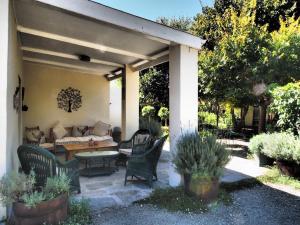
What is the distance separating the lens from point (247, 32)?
28.6 feet

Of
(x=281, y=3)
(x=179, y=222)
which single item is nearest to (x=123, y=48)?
(x=179, y=222)

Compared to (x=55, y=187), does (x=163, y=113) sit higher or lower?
higher

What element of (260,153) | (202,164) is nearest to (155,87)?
(260,153)

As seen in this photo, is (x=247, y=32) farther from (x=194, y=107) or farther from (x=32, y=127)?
(x=32, y=127)

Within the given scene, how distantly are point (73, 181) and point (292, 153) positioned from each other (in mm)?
4912

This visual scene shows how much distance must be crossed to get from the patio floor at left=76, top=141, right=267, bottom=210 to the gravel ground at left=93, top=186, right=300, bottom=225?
0.37 meters

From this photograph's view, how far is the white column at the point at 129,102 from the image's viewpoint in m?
9.12

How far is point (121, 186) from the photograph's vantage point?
5375mm

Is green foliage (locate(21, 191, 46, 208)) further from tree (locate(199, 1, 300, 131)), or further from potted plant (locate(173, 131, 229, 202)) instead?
tree (locate(199, 1, 300, 131))

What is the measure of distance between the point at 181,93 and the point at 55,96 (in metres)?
6.37

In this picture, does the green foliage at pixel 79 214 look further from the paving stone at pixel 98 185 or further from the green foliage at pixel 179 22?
the green foliage at pixel 179 22

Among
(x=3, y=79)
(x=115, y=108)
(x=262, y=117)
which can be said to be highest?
(x=3, y=79)

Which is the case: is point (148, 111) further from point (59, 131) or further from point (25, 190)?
point (25, 190)

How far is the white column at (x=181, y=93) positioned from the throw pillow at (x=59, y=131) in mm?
5244
